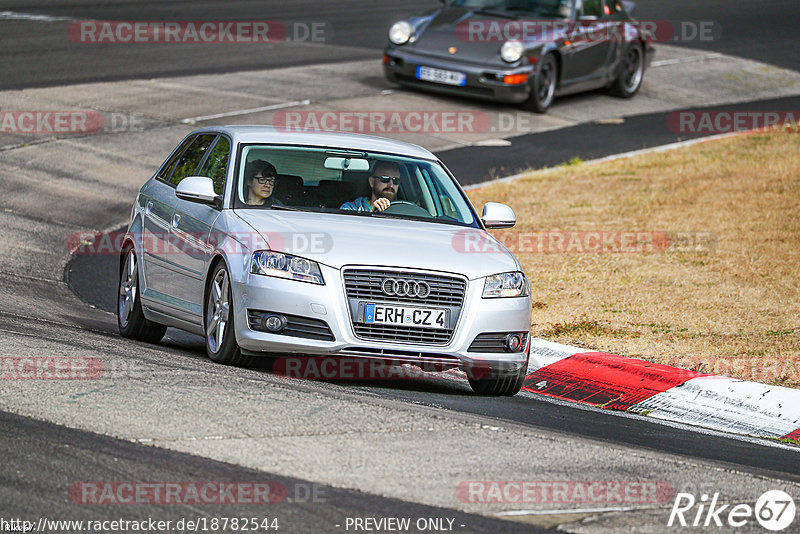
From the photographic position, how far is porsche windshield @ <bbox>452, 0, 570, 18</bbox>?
21781 millimetres

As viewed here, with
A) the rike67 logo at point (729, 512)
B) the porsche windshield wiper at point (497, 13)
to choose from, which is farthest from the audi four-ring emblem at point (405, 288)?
the porsche windshield wiper at point (497, 13)

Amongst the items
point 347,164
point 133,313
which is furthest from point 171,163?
point 347,164

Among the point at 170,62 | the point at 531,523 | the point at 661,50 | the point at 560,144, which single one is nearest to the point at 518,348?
the point at 531,523

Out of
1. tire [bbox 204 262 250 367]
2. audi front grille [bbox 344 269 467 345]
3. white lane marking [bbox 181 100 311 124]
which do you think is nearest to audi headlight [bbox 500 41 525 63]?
white lane marking [bbox 181 100 311 124]

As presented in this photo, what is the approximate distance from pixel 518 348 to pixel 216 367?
74.5 inches

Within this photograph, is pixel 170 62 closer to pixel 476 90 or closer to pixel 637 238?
pixel 476 90

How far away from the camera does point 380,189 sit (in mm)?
Answer: 9031

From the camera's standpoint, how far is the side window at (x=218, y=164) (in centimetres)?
890

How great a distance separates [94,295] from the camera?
11914mm

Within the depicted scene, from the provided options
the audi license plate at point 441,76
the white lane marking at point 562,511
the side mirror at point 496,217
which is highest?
the side mirror at point 496,217

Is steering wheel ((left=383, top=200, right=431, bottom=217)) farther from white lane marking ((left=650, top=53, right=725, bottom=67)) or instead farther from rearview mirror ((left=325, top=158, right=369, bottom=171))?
white lane marking ((left=650, top=53, right=725, bottom=67))

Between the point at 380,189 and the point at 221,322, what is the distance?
1561 mm

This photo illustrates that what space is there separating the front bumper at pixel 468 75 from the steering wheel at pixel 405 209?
11972mm

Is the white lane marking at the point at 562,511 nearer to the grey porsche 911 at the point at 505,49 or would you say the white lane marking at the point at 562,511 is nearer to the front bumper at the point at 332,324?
the front bumper at the point at 332,324
